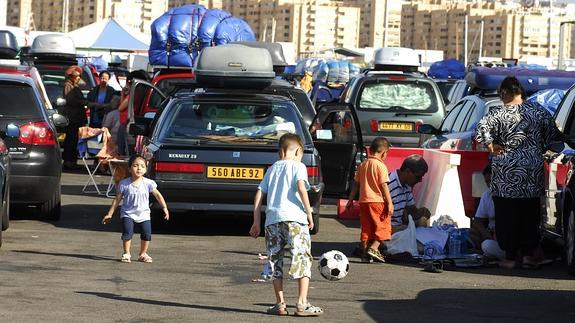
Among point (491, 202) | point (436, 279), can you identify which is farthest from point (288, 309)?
point (491, 202)

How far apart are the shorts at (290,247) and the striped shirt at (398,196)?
431 centimetres

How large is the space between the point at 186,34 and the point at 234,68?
10.8m

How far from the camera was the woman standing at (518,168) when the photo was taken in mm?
12734

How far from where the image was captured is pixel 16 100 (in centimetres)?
1548

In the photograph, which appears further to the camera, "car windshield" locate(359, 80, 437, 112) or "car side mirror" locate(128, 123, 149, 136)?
"car windshield" locate(359, 80, 437, 112)

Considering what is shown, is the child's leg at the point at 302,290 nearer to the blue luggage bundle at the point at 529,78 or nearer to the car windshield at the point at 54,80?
the blue luggage bundle at the point at 529,78

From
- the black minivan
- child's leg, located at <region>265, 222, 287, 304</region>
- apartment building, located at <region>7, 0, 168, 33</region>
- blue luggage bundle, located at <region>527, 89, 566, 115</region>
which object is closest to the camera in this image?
child's leg, located at <region>265, 222, 287, 304</region>

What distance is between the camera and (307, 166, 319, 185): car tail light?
14.7 metres

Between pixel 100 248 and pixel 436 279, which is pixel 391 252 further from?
pixel 100 248

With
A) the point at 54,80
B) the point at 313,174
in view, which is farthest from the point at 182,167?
the point at 54,80

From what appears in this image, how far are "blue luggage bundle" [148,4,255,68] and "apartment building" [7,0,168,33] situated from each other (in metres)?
140

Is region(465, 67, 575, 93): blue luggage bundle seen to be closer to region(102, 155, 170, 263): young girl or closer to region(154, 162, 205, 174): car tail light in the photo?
region(154, 162, 205, 174): car tail light

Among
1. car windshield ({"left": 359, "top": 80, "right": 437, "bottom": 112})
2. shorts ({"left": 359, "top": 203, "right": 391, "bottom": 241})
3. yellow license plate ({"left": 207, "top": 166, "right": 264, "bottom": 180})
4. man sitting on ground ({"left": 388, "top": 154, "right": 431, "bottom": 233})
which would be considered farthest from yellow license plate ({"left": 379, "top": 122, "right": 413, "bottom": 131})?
shorts ({"left": 359, "top": 203, "right": 391, "bottom": 241})

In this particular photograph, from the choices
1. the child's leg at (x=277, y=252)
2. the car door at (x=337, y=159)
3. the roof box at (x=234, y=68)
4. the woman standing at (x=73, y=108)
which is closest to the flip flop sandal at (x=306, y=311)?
the child's leg at (x=277, y=252)
